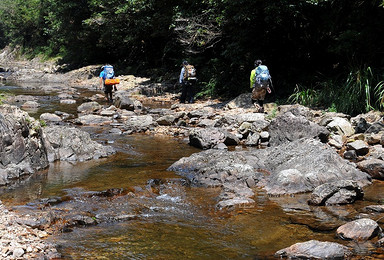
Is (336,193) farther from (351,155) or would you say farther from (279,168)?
(351,155)

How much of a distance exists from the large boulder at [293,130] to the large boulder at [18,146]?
5.73 metres

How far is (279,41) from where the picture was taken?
1781 cm

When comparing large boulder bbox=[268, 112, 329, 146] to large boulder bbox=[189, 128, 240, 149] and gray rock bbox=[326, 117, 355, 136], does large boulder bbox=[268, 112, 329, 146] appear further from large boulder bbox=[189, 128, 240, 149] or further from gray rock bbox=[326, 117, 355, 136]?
large boulder bbox=[189, 128, 240, 149]

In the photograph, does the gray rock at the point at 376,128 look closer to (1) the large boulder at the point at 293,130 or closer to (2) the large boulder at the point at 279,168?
(1) the large boulder at the point at 293,130

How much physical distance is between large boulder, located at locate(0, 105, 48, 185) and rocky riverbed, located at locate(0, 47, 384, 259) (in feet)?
0.07

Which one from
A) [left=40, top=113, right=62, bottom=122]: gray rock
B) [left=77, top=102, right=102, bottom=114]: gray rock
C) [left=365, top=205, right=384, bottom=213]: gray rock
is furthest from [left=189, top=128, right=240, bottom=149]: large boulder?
[left=77, top=102, right=102, bottom=114]: gray rock

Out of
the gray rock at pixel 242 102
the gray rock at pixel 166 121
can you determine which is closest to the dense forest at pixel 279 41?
the gray rock at pixel 242 102

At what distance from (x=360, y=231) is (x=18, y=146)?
21.3 feet

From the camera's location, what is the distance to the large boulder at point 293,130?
35.2 ft

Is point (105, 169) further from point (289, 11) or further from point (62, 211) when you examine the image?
point (289, 11)

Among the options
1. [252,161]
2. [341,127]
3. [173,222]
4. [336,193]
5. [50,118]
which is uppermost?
[50,118]

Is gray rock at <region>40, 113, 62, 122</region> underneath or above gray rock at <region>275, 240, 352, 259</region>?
above

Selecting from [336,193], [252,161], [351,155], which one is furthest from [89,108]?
[336,193]

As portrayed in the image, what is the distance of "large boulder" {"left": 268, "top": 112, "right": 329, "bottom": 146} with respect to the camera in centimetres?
1074
